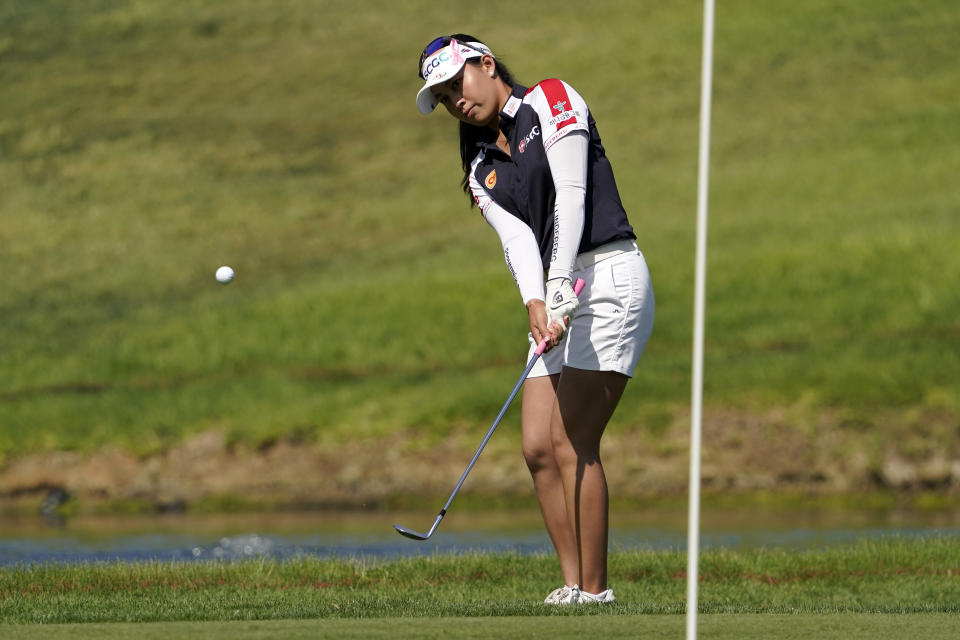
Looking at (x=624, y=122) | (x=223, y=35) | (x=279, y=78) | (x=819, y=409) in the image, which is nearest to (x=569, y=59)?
(x=624, y=122)

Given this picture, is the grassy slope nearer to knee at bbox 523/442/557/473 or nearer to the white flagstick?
knee at bbox 523/442/557/473

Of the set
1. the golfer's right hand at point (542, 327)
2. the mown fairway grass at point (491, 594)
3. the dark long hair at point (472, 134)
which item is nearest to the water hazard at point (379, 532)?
the mown fairway grass at point (491, 594)

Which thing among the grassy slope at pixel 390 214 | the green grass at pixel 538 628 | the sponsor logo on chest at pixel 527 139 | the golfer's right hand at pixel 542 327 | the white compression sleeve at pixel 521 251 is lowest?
the green grass at pixel 538 628

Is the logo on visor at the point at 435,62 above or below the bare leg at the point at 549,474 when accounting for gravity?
above

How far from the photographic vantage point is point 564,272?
7.10 metres

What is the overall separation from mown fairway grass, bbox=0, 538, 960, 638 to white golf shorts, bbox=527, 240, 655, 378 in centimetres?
110

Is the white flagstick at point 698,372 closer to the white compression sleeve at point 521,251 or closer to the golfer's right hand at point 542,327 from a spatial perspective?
the golfer's right hand at point 542,327

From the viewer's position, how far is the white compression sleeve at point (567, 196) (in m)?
7.13

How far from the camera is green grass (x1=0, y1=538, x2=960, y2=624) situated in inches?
288

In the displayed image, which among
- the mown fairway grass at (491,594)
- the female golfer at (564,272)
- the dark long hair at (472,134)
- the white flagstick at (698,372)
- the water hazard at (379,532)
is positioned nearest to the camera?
the white flagstick at (698,372)

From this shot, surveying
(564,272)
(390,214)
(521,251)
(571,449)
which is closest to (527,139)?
(521,251)

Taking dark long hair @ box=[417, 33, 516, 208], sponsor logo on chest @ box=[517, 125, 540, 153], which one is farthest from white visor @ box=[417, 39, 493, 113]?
sponsor logo on chest @ box=[517, 125, 540, 153]

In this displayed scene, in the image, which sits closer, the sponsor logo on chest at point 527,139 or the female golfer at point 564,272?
the female golfer at point 564,272

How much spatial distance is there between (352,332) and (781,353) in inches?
259
